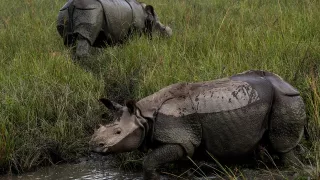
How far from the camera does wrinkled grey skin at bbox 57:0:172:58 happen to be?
691 centimetres

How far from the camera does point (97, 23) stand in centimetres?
702

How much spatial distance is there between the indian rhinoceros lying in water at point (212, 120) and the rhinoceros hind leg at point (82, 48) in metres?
2.91

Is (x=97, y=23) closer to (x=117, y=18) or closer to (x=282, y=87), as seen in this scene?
(x=117, y=18)

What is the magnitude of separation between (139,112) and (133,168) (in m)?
0.70

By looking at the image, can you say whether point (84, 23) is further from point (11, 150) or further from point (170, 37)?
point (11, 150)

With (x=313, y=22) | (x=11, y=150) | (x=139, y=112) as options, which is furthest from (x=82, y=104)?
(x=313, y=22)

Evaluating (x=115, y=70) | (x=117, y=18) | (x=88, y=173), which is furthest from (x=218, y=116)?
(x=117, y=18)

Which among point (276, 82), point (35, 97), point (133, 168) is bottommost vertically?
point (133, 168)

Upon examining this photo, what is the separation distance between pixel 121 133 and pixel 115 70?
2359 millimetres

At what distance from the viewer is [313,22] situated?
6.55 meters

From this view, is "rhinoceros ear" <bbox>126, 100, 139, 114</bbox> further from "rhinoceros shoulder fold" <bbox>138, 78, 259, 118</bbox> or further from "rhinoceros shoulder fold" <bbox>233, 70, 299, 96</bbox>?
"rhinoceros shoulder fold" <bbox>233, 70, 299, 96</bbox>

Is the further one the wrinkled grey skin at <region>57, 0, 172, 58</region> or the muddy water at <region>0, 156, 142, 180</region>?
the wrinkled grey skin at <region>57, 0, 172, 58</region>

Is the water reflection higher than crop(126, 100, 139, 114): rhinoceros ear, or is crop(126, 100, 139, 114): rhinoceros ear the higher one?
crop(126, 100, 139, 114): rhinoceros ear

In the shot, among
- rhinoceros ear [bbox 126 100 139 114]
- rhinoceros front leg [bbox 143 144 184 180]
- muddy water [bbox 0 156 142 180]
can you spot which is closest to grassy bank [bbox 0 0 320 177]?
muddy water [bbox 0 156 142 180]
